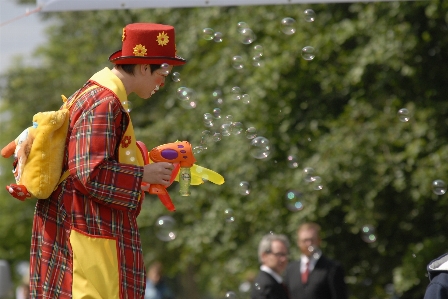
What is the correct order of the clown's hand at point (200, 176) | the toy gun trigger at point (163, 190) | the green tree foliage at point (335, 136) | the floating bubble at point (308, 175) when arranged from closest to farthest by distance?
the toy gun trigger at point (163, 190), the clown's hand at point (200, 176), the floating bubble at point (308, 175), the green tree foliage at point (335, 136)

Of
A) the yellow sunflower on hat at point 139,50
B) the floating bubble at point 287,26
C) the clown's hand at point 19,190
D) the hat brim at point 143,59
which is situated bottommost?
the clown's hand at point 19,190

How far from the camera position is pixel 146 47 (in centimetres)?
345

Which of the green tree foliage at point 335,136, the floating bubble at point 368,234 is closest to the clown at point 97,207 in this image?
the floating bubble at point 368,234

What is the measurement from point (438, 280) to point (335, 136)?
6647mm

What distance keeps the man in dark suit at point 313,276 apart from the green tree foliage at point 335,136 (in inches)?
40.2

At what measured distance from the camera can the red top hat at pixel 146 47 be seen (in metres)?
3.44

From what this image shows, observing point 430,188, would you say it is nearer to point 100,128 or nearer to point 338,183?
point 338,183

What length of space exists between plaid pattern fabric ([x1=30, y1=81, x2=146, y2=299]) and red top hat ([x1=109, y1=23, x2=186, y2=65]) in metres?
0.19

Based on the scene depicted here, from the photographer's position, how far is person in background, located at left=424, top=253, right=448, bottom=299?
286 cm

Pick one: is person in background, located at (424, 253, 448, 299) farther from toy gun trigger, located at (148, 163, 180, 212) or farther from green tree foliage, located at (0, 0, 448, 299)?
green tree foliage, located at (0, 0, 448, 299)

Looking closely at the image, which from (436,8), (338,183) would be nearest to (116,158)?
(436,8)

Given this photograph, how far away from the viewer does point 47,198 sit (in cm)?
335

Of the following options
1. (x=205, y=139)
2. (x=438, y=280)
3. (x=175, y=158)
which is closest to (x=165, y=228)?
(x=205, y=139)

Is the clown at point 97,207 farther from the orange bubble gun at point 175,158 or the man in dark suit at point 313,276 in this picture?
the man in dark suit at point 313,276
